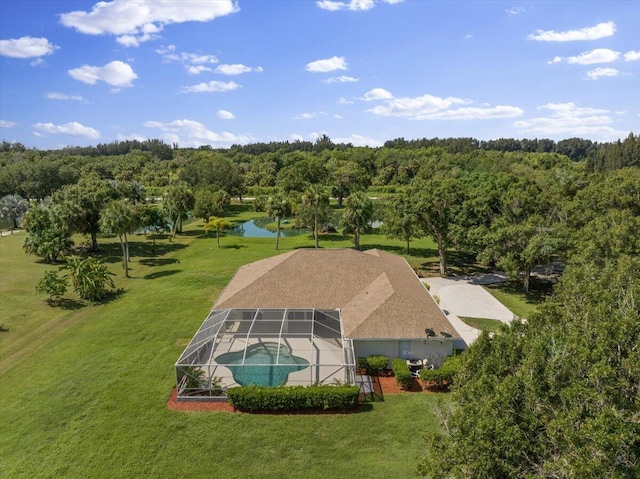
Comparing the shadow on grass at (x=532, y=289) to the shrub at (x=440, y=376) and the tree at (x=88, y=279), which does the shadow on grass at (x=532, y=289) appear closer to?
the shrub at (x=440, y=376)

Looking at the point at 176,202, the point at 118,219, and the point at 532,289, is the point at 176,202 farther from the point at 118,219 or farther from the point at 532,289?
the point at 532,289

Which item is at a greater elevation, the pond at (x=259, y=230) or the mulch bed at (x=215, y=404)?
the pond at (x=259, y=230)

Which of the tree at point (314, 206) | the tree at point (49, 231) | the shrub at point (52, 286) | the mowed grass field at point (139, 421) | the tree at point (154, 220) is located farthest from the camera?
the tree at point (154, 220)

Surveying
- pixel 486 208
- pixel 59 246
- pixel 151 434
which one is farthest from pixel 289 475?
pixel 59 246

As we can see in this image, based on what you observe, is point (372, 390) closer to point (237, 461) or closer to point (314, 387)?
point (314, 387)

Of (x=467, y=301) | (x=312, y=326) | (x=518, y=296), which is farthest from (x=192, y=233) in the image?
(x=518, y=296)

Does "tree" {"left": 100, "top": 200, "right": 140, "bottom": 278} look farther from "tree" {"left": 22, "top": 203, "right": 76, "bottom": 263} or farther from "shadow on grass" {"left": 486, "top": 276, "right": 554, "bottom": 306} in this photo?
"shadow on grass" {"left": 486, "top": 276, "right": 554, "bottom": 306}

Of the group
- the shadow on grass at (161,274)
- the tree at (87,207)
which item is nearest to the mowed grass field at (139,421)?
the shadow on grass at (161,274)
